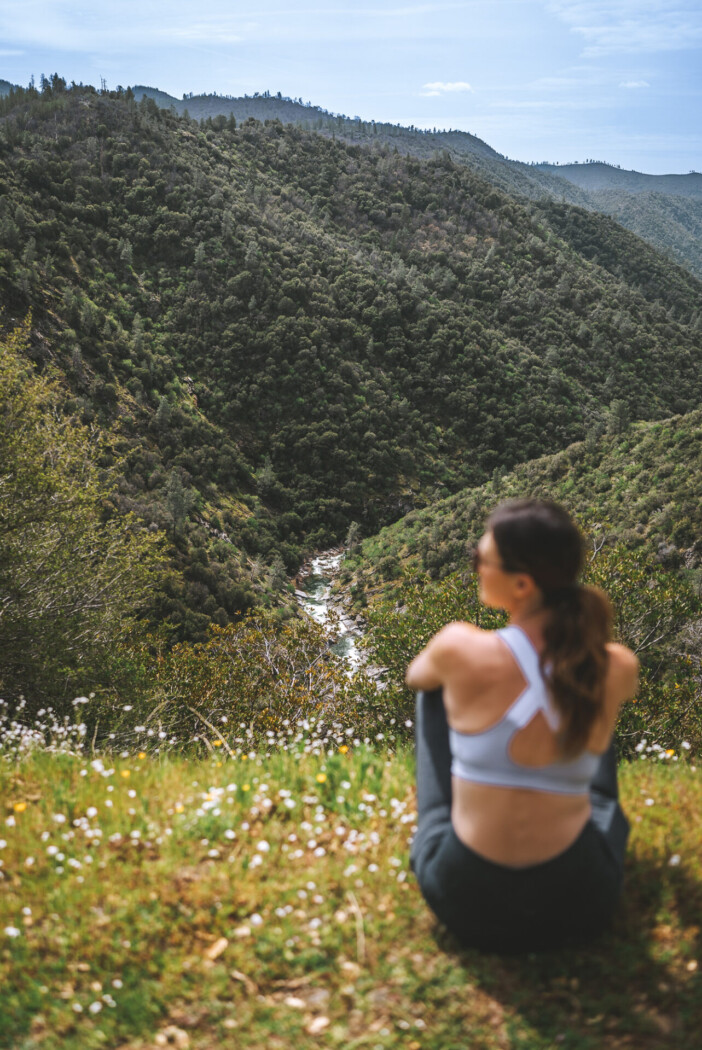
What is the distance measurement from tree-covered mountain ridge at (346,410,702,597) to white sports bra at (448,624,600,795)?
27860 mm

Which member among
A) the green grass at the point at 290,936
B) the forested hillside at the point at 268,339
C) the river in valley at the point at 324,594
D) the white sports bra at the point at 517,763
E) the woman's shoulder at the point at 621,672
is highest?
the forested hillside at the point at 268,339

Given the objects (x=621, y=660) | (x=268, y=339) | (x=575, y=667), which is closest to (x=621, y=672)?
(x=621, y=660)

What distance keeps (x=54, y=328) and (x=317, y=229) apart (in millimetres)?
56950

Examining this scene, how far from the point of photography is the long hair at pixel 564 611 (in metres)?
2.27

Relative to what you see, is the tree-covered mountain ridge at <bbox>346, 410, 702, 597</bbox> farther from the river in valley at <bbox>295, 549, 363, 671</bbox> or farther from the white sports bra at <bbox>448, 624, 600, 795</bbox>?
the white sports bra at <bbox>448, 624, 600, 795</bbox>

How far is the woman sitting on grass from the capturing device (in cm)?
230

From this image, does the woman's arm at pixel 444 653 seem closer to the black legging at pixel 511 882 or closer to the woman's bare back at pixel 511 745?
the woman's bare back at pixel 511 745

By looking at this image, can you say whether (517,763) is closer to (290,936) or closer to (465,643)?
(465,643)

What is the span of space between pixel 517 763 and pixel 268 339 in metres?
70.5

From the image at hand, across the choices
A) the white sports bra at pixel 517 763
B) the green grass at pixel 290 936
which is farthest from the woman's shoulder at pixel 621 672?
the green grass at pixel 290 936

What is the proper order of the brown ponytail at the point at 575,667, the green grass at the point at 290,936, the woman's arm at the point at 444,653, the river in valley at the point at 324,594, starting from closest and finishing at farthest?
the brown ponytail at the point at 575,667
the woman's arm at the point at 444,653
the green grass at the point at 290,936
the river in valley at the point at 324,594

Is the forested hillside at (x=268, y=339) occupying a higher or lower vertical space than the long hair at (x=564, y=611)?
higher

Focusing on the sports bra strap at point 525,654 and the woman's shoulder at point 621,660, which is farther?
the woman's shoulder at point 621,660

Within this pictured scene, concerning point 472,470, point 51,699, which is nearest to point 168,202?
point 472,470
